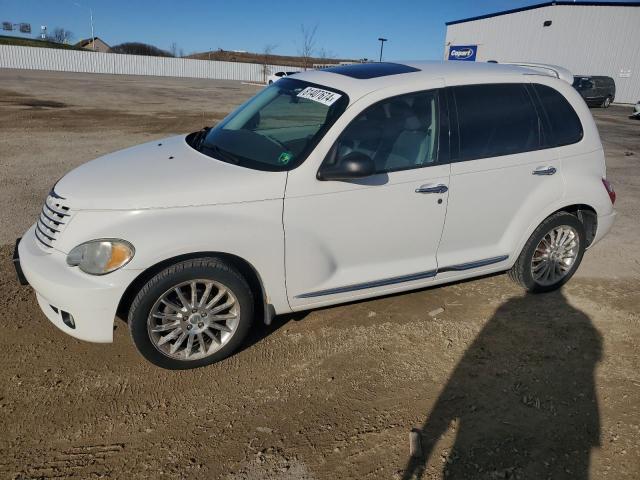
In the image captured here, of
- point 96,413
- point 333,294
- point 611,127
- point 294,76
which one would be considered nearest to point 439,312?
point 333,294

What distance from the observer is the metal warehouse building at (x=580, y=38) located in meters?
35.5

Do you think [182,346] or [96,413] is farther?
[182,346]

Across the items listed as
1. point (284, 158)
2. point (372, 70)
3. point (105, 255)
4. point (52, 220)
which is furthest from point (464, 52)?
point (105, 255)

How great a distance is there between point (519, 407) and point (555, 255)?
1.87 meters

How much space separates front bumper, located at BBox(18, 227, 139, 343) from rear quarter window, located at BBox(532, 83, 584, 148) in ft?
11.0

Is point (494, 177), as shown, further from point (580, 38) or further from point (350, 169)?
point (580, 38)

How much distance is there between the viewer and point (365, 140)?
3.47 meters

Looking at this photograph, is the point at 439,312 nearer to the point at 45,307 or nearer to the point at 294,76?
the point at 294,76

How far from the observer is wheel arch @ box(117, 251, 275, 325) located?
3.02 m

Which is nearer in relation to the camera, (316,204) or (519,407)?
(519,407)

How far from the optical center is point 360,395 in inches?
124

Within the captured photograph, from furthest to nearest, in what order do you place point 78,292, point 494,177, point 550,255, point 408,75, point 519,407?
point 550,255 < point 494,177 < point 408,75 < point 519,407 < point 78,292

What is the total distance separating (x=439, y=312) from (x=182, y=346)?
6.81 ft

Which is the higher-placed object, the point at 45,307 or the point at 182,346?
the point at 45,307
